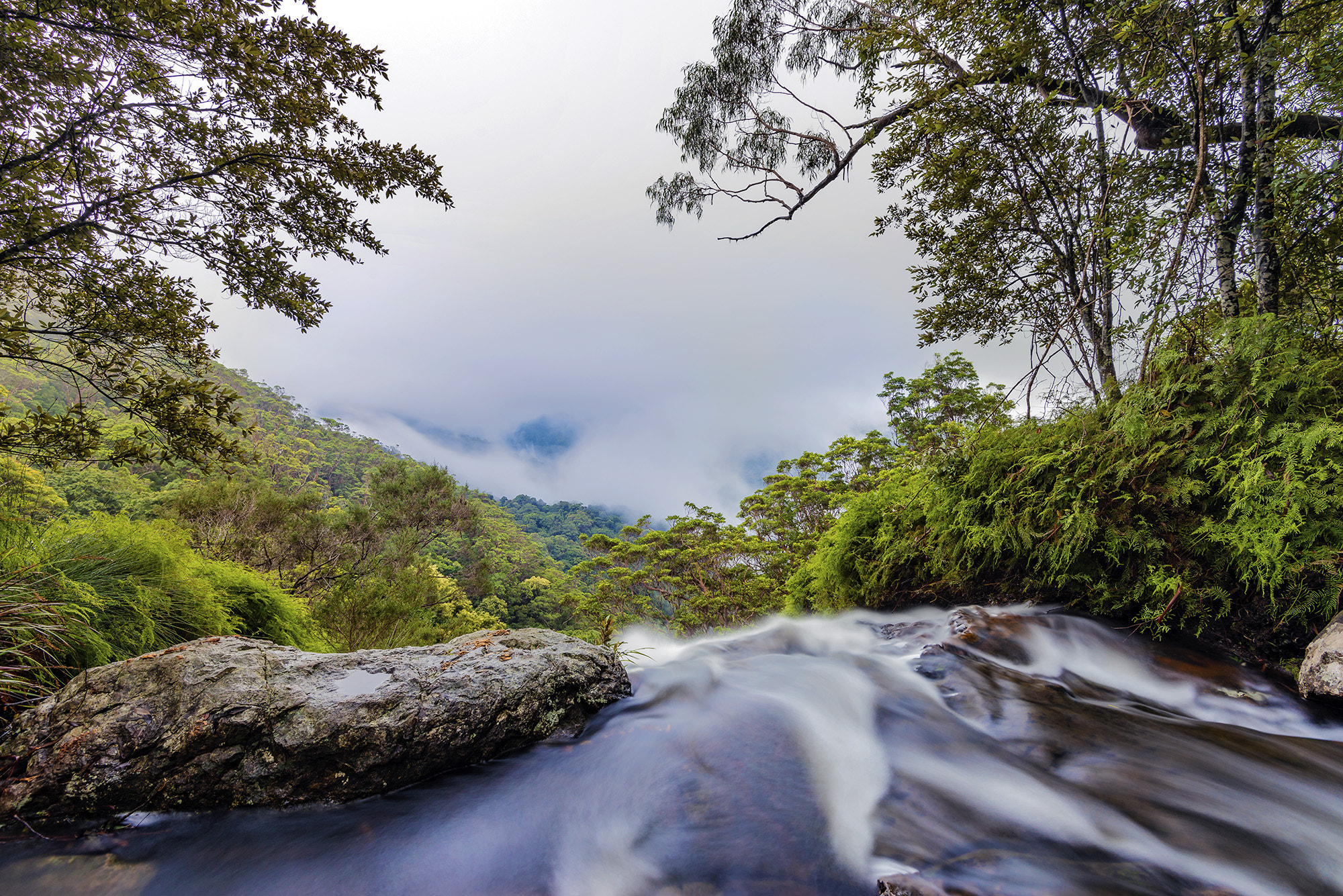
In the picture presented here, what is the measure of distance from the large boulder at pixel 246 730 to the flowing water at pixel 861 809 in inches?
4.9

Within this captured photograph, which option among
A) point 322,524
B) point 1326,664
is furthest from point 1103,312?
point 322,524

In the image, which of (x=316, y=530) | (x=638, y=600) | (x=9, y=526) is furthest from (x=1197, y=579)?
(x=316, y=530)

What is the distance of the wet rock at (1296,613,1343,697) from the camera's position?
246cm

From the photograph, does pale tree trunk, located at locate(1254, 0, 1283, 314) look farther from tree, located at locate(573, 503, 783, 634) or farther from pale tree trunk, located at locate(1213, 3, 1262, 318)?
tree, located at locate(573, 503, 783, 634)

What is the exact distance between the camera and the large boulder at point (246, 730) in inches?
77.8

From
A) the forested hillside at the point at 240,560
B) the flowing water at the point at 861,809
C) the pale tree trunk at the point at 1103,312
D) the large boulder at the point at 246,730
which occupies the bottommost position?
the flowing water at the point at 861,809

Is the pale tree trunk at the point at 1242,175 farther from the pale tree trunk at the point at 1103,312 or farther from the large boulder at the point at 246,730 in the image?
the large boulder at the point at 246,730

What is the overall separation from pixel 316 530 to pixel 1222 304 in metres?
19.2

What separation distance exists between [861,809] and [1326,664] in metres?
2.81

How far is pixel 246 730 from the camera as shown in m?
2.13

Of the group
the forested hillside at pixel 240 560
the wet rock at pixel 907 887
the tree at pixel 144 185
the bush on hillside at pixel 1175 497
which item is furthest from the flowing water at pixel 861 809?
the tree at pixel 144 185

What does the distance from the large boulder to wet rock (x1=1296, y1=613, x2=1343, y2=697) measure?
4.49m

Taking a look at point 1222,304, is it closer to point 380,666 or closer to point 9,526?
point 380,666

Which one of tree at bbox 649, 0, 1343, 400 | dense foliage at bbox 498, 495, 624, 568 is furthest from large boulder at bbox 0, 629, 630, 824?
dense foliage at bbox 498, 495, 624, 568
